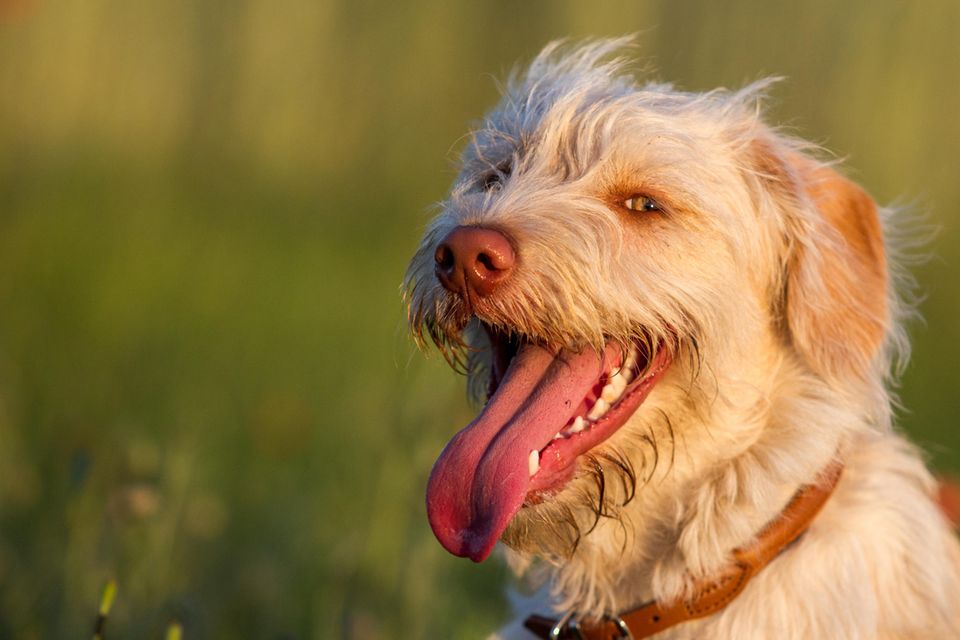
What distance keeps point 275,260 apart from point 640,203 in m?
4.78

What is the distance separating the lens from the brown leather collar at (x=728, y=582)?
3246 mm

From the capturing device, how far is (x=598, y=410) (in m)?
3.35

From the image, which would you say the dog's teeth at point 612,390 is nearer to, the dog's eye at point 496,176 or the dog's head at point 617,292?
the dog's head at point 617,292

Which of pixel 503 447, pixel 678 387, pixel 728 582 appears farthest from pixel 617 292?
pixel 728 582

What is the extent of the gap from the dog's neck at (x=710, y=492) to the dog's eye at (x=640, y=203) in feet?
1.57

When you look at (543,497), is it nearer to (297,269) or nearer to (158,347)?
(158,347)

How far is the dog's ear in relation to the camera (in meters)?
3.46

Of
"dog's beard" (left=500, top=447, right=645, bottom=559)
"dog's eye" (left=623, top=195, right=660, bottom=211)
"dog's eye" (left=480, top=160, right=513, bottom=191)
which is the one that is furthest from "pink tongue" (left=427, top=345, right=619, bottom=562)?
"dog's eye" (left=480, top=160, right=513, bottom=191)

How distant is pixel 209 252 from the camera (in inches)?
302

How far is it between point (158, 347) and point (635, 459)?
164 inches

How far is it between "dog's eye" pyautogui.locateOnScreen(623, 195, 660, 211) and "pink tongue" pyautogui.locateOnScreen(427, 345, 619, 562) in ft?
1.34

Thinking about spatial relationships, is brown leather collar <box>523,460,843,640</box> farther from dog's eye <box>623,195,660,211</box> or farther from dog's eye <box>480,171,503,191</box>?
dog's eye <box>480,171,503,191</box>

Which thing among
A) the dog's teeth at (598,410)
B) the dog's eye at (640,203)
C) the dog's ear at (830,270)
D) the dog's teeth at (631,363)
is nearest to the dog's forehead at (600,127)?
the dog's eye at (640,203)

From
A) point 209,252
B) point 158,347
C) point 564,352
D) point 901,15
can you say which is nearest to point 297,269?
point 209,252
